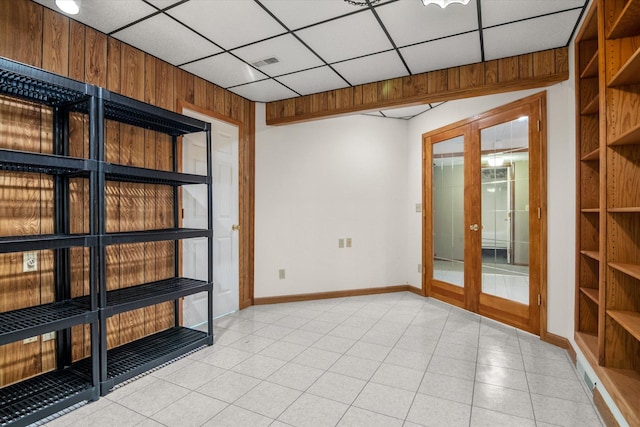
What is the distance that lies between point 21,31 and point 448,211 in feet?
15.0

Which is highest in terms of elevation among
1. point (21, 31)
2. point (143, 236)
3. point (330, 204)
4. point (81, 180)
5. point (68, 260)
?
point (21, 31)

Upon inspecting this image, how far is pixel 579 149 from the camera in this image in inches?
102

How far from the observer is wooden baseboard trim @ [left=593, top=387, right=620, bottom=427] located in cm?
178

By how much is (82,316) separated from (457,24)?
3371 mm

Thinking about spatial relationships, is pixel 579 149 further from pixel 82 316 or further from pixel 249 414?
pixel 82 316

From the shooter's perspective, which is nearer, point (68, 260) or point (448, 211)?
point (68, 260)

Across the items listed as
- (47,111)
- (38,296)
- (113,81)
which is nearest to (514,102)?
(113,81)

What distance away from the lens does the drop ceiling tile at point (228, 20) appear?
89.1 inches

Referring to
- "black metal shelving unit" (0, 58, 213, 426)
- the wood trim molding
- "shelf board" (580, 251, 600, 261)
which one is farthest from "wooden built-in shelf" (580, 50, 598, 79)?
"black metal shelving unit" (0, 58, 213, 426)

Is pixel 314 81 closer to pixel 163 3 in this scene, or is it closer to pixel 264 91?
pixel 264 91

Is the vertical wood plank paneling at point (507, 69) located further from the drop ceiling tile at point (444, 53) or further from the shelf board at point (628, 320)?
the shelf board at point (628, 320)

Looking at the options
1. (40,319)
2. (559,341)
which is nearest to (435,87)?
(559,341)

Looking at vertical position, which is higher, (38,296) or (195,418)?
(38,296)

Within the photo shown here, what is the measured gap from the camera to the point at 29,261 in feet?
7.17
